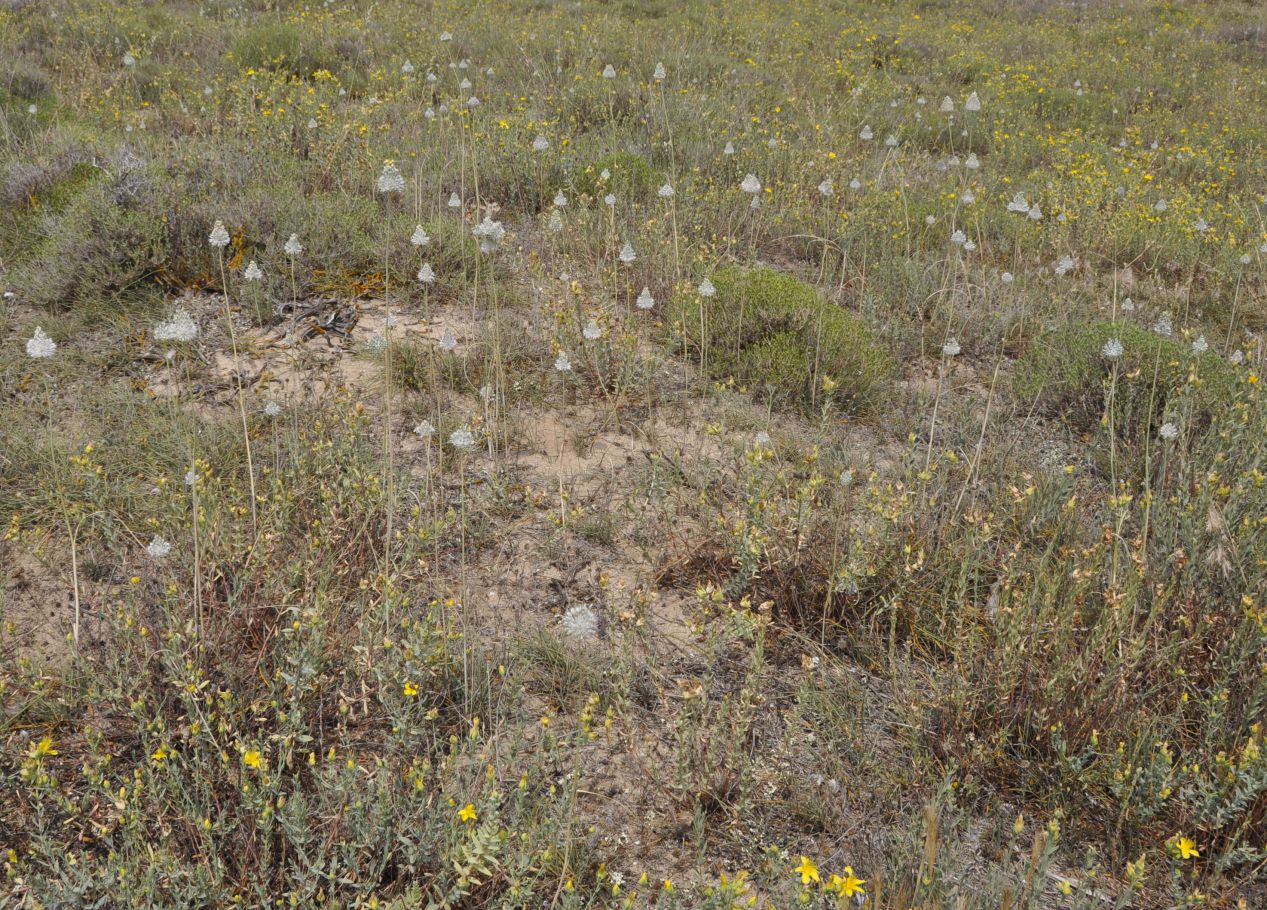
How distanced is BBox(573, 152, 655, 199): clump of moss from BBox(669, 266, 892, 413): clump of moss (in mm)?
1508

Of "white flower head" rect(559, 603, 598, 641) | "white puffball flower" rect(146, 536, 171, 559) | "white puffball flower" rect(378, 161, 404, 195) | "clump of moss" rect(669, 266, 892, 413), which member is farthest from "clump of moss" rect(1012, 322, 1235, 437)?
"white puffball flower" rect(146, 536, 171, 559)

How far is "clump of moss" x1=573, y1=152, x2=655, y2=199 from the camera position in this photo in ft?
18.9

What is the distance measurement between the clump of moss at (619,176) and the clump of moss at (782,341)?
151cm

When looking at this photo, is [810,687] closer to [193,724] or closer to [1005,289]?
[193,724]

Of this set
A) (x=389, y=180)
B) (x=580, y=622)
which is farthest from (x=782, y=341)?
(x=580, y=622)

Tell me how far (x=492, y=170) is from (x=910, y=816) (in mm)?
4895

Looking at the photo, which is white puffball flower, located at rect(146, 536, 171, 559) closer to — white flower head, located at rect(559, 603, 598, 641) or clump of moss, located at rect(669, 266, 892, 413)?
white flower head, located at rect(559, 603, 598, 641)

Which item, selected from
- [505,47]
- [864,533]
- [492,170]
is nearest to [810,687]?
[864,533]

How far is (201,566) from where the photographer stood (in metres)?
2.68

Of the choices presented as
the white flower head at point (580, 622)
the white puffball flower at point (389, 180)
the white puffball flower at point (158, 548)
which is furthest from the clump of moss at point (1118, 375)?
the white puffball flower at point (158, 548)

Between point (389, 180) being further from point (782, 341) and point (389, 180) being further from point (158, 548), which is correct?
point (782, 341)

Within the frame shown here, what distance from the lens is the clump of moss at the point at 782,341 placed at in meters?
4.10

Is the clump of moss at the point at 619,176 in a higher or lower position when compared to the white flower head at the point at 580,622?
higher

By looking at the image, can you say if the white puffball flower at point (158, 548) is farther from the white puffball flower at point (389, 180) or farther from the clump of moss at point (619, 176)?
the clump of moss at point (619, 176)
